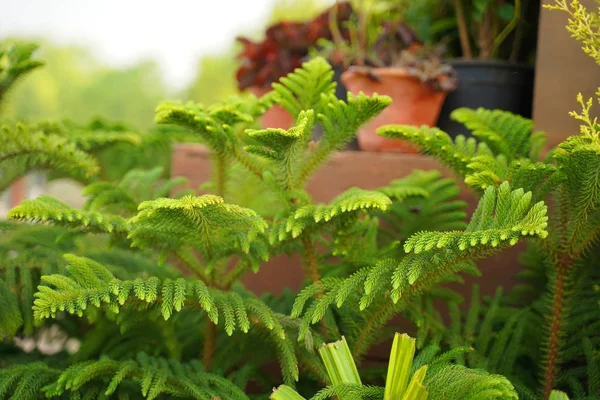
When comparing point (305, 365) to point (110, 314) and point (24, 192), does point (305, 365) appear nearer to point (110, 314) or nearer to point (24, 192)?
point (110, 314)

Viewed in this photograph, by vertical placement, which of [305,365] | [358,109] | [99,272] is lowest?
[305,365]

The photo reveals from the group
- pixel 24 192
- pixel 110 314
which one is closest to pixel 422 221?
pixel 110 314

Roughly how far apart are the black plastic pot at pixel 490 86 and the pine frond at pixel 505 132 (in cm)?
65

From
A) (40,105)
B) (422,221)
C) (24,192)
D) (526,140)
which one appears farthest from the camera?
(40,105)

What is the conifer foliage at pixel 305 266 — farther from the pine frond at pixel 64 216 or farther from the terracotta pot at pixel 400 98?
the terracotta pot at pixel 400 98

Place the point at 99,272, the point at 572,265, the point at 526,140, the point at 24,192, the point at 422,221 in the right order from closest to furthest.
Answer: the point at 99,272 → the point at 572,265 → the point at 526,140 → the point at 422,221 → the point at 24,192

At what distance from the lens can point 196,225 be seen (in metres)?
1.35

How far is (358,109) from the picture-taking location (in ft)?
4.64

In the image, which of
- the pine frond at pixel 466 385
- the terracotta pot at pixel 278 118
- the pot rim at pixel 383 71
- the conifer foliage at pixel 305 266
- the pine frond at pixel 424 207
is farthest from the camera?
the terracotta pot at pixel 278 118

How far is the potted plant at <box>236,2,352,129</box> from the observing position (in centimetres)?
274

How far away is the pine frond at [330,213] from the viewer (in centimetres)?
128

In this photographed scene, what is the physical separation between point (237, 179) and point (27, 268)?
64 centimetres

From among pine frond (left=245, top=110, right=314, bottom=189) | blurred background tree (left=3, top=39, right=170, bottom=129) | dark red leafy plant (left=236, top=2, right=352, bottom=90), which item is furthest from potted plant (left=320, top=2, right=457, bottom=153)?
blurred background tree (left=3, top=39, right=170, bottom=129)

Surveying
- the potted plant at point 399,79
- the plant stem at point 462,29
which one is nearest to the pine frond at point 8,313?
the potted plant at point 399,79
